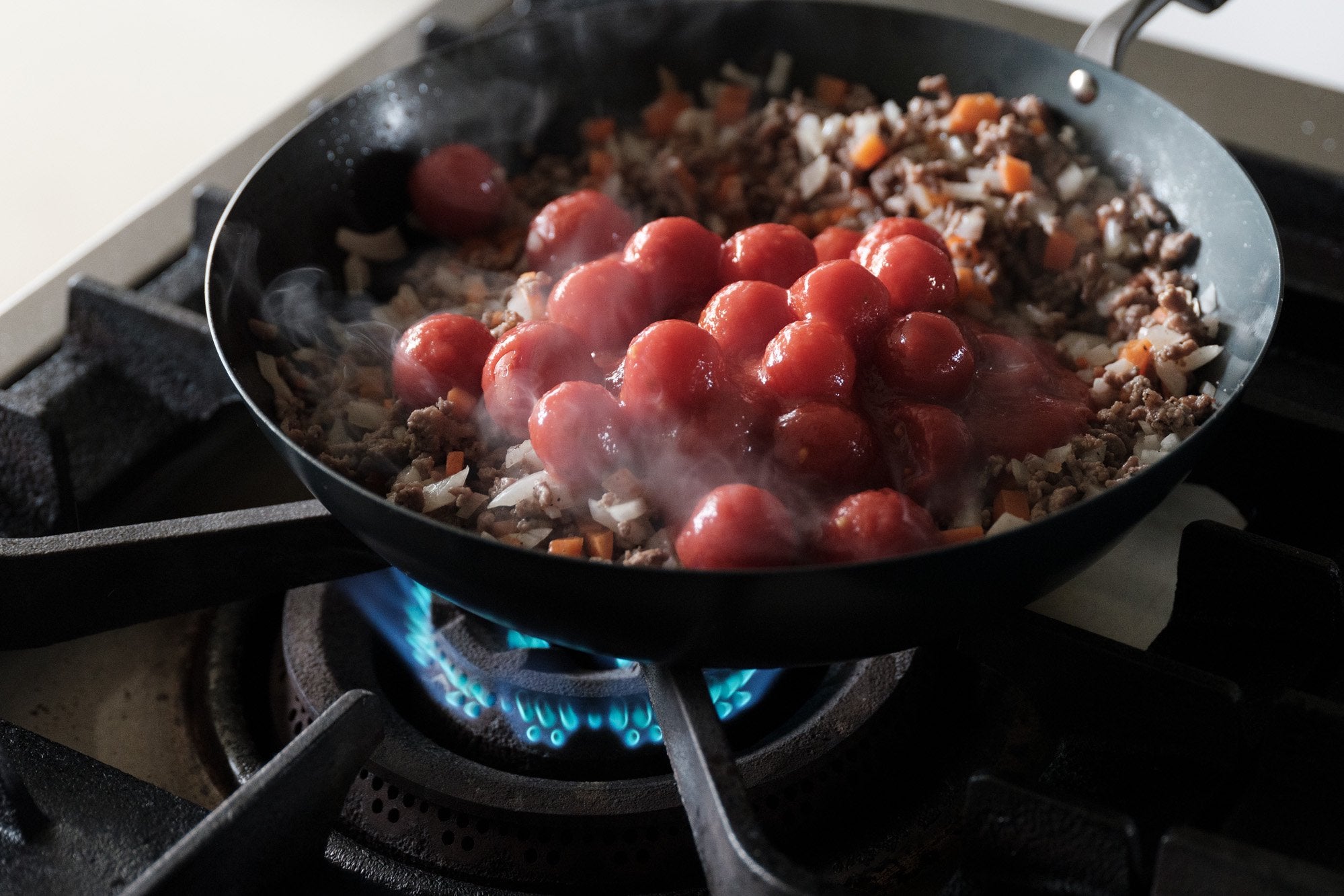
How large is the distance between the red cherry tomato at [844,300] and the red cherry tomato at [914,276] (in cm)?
7

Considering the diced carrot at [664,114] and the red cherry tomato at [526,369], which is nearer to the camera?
the red cherry tomato at [526,369]

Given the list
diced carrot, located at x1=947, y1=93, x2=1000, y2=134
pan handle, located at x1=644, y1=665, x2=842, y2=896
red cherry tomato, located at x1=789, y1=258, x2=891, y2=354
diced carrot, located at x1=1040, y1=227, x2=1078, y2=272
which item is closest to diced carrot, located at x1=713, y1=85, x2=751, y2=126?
diced carrot, located at x1=947, y1=93, x2=1000, y2=134

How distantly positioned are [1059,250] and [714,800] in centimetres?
89

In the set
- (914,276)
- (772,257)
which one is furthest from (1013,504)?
(772,257)

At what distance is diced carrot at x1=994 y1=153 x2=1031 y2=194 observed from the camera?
1.50 m

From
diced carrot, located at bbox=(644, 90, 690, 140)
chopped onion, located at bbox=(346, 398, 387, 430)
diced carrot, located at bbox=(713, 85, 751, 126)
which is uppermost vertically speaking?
chopped onion, located at bbox=(346, 398, 387, 430)

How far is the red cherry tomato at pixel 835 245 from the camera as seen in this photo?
1350 millimetres

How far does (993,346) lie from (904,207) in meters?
0.37

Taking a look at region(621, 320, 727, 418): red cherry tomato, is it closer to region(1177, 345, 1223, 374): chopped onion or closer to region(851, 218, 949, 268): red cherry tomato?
region(851, 218, 949, 268): red cherry tomato

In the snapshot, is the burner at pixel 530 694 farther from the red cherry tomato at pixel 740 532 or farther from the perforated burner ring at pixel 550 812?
the red cherry tomato at pixel 740 532

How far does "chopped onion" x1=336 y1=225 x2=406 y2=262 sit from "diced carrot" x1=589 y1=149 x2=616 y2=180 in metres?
0.29

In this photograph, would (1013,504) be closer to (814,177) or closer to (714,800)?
(714,800)

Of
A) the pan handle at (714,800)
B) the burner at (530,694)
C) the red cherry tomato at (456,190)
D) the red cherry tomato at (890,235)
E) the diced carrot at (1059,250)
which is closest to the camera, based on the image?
the pan handle at (714,800)

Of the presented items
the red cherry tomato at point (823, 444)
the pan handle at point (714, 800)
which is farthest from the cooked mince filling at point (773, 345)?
the pan handle at point (714, 800)
